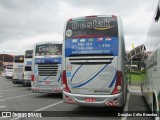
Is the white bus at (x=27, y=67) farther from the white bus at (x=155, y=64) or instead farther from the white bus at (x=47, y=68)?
the white bus at (x=155, y=64)

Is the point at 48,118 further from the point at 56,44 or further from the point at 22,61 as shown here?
the point at 22,61

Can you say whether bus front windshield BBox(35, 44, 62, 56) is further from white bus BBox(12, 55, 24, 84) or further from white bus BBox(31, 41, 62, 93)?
white bus BBox(12, 55, 24, 84)

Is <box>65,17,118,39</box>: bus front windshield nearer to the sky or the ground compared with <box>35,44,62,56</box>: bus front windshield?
nearer to the sky

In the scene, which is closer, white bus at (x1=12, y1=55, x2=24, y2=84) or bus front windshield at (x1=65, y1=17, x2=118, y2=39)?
bus front windshield at (x1=65, y1=17, x2=118, y2=39)

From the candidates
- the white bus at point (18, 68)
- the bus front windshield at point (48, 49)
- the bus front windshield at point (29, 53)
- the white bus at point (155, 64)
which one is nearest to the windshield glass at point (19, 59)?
the white bus at point (18, 68)

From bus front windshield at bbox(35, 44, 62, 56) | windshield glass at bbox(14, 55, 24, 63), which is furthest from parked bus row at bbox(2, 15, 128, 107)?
windshield glass at bbox(14, 55, 24, 63)

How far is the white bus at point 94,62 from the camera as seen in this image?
35.8ft

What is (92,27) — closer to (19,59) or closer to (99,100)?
(99,100)

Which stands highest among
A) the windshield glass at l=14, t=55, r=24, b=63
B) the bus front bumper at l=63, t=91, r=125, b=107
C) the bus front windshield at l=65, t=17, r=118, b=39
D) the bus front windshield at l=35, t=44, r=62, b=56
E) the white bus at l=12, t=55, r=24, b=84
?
the bus front windshield at l=65, t=17, r=118, b=39

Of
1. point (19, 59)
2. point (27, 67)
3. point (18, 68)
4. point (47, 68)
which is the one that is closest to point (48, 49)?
point (47, 68)

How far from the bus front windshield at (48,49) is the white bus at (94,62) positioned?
6076 millimetres

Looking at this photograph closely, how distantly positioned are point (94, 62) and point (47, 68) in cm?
682

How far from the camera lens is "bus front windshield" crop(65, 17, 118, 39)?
11227 millimetres

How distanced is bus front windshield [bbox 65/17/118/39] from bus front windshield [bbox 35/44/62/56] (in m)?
6.04
